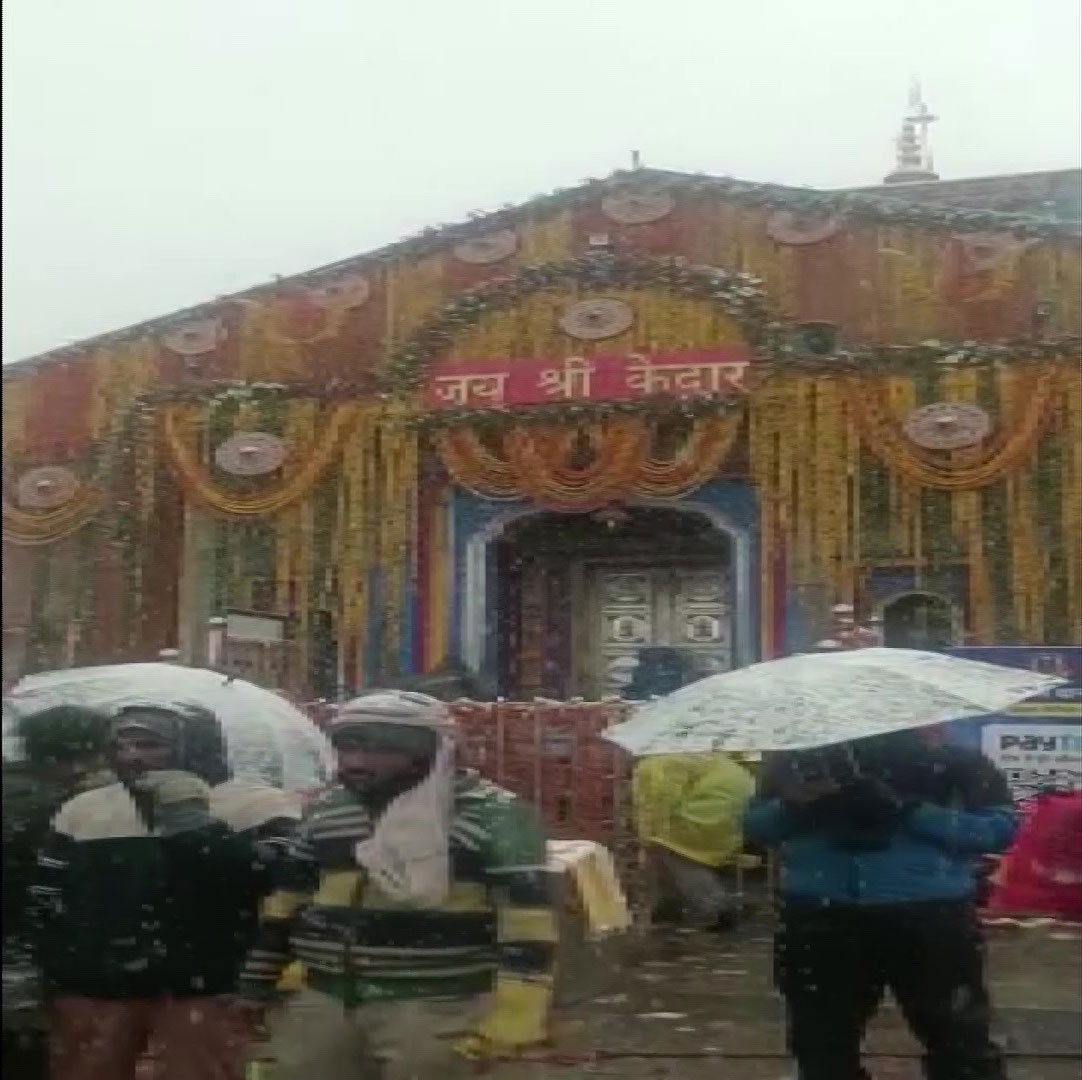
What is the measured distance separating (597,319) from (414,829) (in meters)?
14.7

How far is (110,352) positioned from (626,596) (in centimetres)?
602

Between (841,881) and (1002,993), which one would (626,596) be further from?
(841,881)

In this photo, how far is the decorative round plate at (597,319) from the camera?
60.9 feet

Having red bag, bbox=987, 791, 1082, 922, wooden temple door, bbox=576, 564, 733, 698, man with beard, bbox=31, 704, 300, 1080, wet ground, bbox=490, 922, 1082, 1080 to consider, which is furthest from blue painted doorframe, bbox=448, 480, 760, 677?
man with beard, bbox=31, 704, 300, 1080

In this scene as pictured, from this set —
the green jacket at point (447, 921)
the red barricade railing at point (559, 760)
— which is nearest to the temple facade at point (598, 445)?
the red barricade railing at point (559, 760)

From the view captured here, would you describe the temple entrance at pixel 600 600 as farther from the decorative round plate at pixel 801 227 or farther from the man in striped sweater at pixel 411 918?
the man in striped sweater at pixel 411 918

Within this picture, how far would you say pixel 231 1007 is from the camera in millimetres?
4500

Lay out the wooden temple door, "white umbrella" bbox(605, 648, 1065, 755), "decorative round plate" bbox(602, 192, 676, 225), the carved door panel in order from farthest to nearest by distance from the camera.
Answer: the wooden temple door → the carved door panel → "decorative round plate" bbox(602, 192, 676, 225) → "white umbrella" bbox(605, 648, 1065, 755)

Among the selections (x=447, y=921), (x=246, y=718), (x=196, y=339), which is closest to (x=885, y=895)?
(x=447, y=921)

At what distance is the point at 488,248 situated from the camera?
19.5m

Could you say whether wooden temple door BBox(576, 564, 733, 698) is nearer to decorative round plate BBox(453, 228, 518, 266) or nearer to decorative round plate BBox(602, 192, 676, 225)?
decorative round plate BBox(453, 228, 518, 266)

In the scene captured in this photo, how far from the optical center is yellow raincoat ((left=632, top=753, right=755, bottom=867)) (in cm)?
1152

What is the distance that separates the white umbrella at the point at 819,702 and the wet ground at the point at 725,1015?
1.15 meters

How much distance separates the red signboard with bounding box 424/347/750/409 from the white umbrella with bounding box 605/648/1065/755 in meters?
12.3
